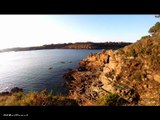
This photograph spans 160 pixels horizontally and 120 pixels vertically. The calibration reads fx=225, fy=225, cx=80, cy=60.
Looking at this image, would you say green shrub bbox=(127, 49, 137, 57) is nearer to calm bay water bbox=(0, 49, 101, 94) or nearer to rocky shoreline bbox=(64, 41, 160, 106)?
rocky shoreline bbox=(64, 41, 160, 106)

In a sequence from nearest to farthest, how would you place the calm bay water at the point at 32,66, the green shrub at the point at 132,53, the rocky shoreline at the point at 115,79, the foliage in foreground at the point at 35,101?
the foliage in foreground at the point at 35,101 → the calm bay water at the point at 32,66 → the rocky shoreline at the point at 115,79 → the green shrub at the point at 132,53

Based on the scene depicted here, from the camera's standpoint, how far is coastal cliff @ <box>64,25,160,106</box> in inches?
465

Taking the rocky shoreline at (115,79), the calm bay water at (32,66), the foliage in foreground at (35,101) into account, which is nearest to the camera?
the foliage in foreground at (35,101)

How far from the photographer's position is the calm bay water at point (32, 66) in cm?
619

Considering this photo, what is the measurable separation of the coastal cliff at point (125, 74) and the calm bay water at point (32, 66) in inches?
113

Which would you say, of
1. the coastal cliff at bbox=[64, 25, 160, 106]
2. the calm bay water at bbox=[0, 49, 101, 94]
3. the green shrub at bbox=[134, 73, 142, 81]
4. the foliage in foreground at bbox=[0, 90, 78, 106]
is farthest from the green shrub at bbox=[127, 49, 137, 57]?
the foliage in foreground at bbox=[0, 90, 78, 106]

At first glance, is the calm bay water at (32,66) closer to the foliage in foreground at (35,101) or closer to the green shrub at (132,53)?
the foliage in foreground at (35,101)

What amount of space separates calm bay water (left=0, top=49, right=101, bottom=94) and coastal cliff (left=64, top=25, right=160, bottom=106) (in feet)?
9.38

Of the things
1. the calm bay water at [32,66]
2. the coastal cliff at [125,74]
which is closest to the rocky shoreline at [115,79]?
the coastal cliff at [125,74]

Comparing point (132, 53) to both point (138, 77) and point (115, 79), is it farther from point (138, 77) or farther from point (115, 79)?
point (138, 77)
